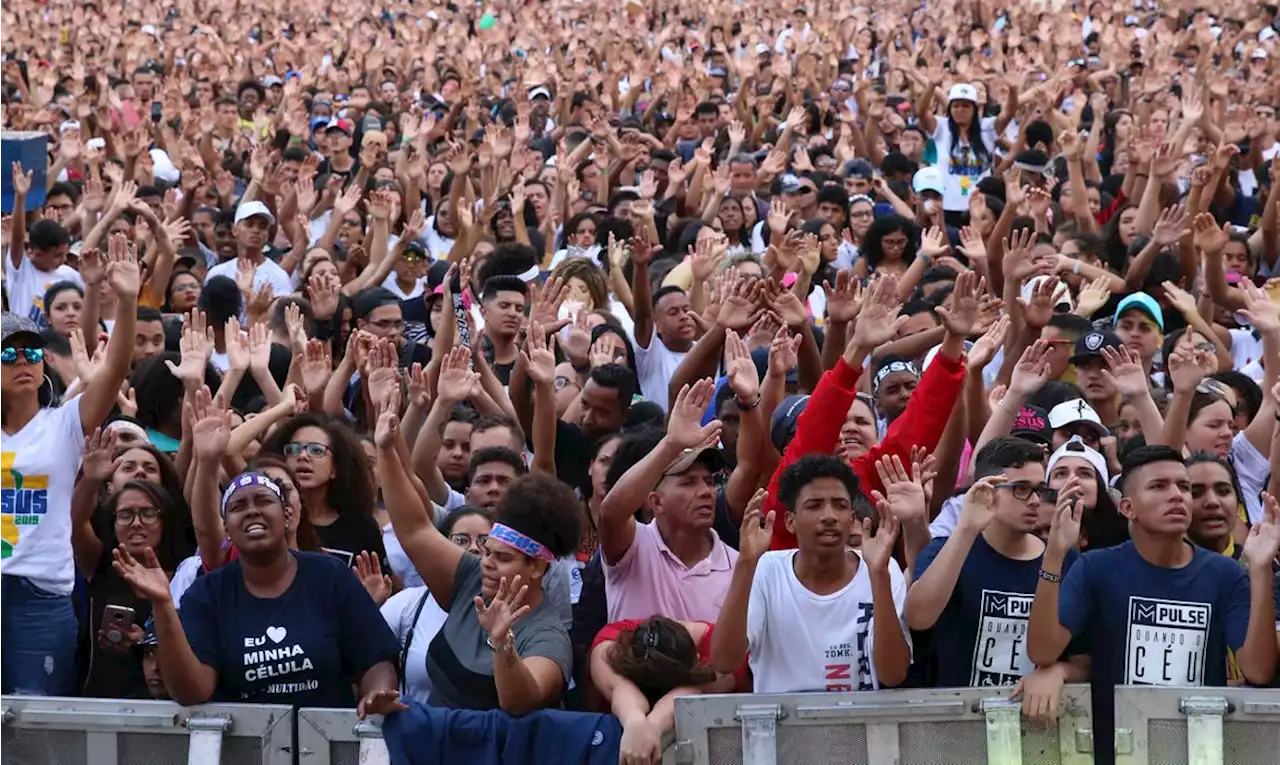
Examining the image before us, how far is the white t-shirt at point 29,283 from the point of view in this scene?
9.34 m

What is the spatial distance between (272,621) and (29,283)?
16.5ft

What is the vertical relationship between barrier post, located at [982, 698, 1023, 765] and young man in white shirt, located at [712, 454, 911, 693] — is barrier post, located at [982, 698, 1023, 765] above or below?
below

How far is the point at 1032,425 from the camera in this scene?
634cm

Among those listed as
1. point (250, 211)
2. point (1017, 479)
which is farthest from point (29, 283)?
point (1017, 479)

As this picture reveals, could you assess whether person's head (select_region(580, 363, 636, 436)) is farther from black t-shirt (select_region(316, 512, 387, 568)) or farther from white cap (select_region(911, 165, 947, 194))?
white cap (select_region(911, 165, 947, 194))

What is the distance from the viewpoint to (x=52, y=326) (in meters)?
8.23

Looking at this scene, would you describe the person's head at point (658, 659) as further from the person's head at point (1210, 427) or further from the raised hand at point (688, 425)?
the person's head at point (1210, 427)

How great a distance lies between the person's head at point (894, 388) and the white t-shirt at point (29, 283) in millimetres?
4330

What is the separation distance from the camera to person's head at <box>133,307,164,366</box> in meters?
7.96

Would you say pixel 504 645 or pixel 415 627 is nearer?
pixel 504 645

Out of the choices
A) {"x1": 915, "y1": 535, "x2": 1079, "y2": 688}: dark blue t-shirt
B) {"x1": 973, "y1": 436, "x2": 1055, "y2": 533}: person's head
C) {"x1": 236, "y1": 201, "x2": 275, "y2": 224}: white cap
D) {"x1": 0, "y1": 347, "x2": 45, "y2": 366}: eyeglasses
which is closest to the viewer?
{"x1": 915, "y1": 535, "x2": 1079, "y2": 688}: dark blue t-shirt

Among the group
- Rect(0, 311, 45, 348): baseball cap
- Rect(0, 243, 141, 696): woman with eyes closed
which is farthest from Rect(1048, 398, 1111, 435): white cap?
Rect(0, 311, 45, 348): baseball cap

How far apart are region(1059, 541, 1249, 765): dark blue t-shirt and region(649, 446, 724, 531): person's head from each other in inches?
41.9

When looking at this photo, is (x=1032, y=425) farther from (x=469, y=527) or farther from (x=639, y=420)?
(x=469, y=527)
